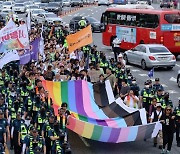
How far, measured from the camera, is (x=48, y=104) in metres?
15.4

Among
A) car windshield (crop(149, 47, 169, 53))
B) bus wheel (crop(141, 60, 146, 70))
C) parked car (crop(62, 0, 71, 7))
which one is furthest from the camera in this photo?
parked car (crop(62, 0, 71, 7))

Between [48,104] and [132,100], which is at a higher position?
[48,104]

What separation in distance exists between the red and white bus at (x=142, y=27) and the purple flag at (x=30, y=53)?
36.9 ft

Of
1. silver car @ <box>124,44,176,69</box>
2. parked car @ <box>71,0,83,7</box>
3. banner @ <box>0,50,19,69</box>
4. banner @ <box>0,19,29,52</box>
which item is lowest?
parked car @ <box>71,0,83,7</box>

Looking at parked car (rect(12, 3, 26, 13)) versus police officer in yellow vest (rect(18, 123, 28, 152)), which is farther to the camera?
parked car (rect(12, 3, 26, 13))

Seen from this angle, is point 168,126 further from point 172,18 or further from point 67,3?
point 67,3

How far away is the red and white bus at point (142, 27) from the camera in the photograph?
30.7m

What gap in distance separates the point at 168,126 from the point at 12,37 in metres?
6.65

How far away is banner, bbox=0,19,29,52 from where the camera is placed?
61.1 ft

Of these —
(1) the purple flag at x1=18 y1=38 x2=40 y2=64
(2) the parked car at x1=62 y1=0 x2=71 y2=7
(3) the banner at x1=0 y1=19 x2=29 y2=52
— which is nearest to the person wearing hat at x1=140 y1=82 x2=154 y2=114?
(3) the banner at x1=0 y1=19 x2=29 y2=52

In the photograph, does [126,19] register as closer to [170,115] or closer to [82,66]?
[82,66]

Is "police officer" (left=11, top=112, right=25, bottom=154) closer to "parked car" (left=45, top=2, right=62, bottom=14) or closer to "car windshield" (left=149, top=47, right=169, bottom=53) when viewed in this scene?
"car windshield" (left=149, top=47, right=169, bottom=53)

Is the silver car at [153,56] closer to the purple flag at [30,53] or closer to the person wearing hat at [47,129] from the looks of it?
the purple flag at [30,53]

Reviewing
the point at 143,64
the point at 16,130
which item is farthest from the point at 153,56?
the point at 16,130
